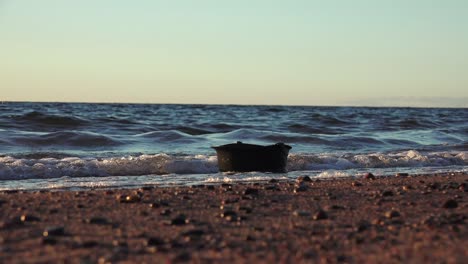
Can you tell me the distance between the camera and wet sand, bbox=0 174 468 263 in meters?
4.14

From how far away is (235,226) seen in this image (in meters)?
5.26

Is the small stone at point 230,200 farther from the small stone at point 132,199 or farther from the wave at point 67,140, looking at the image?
the wave at point 67,140

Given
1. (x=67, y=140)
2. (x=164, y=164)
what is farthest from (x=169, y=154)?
(x=67, y=140)

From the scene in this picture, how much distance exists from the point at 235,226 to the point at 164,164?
730 centimetres

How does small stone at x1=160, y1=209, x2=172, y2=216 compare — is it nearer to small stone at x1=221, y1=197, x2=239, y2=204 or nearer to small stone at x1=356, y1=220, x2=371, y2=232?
small stone at x1=221, y1=197, x2=239, y2=204

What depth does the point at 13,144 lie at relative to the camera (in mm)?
16281

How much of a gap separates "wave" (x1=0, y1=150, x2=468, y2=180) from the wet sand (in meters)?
3.86

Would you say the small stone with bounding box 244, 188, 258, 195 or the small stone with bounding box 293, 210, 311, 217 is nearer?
the small stone with bounding box 293, 210, 311, 217

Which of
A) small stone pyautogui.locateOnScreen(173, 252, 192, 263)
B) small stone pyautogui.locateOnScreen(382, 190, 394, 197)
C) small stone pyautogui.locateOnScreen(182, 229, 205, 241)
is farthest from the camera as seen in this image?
small stone pyautogui.locateOnScreen(382, 190, 394, 197)

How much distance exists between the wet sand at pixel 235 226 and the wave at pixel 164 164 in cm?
386

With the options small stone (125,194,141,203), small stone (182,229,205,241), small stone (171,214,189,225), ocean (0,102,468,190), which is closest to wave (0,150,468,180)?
ocean (0,102,468,190)

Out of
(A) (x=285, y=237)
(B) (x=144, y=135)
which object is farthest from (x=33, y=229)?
(B) (x=144, y=135)

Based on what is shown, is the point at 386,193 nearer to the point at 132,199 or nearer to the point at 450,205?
the point at 450,205

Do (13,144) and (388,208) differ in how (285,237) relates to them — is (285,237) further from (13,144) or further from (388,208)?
(13,144)
